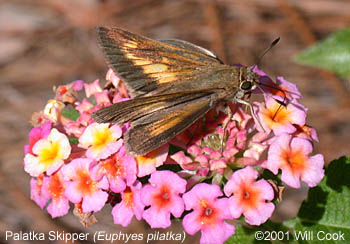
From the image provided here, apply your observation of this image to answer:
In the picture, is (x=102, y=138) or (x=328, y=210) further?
(x=328, y=210)

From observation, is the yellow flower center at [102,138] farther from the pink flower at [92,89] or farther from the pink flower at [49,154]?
the pink flower at [92,89]

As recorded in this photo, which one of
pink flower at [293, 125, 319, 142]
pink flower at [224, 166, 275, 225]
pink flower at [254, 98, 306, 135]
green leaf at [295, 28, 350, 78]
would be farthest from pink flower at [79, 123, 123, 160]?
green leaf at [295, 28, 350, 78]

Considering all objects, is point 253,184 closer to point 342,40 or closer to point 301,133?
point 301,133

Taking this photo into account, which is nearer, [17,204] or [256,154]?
[256,154]

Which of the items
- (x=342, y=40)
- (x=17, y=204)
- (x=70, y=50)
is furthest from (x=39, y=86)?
(x=342, y=40)

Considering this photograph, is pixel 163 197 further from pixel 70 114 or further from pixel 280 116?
pixel 70 114

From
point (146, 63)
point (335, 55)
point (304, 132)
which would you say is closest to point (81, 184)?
point (146, 63)

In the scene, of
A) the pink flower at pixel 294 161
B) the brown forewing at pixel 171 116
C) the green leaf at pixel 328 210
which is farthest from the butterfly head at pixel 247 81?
the green leaf at pixel 328 210
